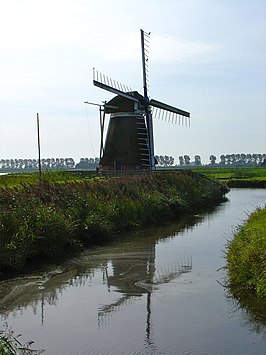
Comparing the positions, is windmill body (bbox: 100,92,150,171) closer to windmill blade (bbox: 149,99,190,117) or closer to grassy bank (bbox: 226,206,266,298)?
windmill blade (bbox: 149,99,190,117)

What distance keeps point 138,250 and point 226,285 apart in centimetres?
482

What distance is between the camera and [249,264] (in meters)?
9.85

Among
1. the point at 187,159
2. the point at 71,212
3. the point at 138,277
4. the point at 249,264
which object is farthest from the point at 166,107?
the point at 187,159

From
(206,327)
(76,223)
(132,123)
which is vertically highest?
(132,123)

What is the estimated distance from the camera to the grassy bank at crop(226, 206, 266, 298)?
30.9ft

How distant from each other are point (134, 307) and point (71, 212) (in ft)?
22.2

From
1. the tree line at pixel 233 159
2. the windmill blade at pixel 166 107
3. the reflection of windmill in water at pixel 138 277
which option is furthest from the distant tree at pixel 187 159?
the reflection of windmill in water at pixel 138 277

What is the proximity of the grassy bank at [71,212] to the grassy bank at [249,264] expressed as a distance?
4477mm

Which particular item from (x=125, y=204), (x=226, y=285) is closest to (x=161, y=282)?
(x=226, y=285)

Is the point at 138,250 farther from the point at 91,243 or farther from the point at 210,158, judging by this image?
the point at 210,158

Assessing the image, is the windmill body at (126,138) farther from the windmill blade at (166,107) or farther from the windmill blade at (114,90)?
the windmill blade at (166,107)

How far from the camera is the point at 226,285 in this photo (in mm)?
10766

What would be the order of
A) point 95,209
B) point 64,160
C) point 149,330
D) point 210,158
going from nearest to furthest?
1. point 149,330
2. point 95,209
3. point 64,160
4. point 210,158

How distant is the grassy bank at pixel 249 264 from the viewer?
30.9 feet
